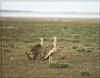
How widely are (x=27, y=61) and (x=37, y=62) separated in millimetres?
496

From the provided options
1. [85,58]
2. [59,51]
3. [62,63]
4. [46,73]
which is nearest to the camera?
[46,73]

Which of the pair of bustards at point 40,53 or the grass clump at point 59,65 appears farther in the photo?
the pair of bustards at point 40,53

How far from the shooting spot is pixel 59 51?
14.5 meters

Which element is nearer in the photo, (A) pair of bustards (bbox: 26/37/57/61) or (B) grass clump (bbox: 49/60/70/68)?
(B) grass clump (bbox: 49/60/70/68)

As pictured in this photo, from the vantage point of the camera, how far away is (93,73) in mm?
10438

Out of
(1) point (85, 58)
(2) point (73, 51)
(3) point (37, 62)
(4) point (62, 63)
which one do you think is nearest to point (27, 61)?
(3) point (37, 62)

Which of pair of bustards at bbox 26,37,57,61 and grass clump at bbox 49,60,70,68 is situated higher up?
pair of bustards at bbox 26,37,57,61

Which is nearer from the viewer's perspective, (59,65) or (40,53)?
(59,65)

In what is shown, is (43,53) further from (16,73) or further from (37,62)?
(16,73)

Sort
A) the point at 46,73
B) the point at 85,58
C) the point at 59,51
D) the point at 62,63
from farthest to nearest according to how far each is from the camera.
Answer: the point at 59,51, the point at 85,58, the point at 62,63, the point at 46,73

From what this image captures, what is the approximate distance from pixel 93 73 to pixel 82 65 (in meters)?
1.30

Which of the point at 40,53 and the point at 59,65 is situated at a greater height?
the point at 40,53

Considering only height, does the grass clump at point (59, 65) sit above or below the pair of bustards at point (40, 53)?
below

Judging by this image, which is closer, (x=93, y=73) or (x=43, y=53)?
(x=93, y=73)
